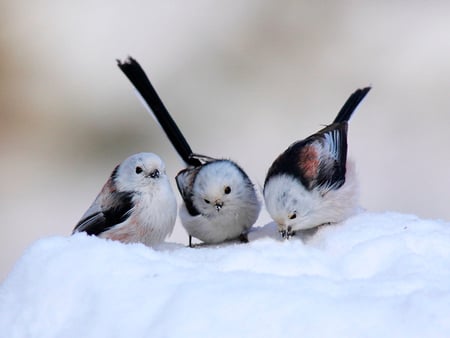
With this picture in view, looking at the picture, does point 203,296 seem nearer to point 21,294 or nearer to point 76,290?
point 76,290

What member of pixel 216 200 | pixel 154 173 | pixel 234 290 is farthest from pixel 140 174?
pixel 234 290

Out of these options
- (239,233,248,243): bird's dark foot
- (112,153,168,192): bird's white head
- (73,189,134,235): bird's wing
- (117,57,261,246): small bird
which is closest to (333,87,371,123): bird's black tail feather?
(117,57,261,246): small bird

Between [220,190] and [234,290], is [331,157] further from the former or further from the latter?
[234,290]

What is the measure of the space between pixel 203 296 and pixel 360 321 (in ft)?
0.96

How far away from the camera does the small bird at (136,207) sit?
8.19ft

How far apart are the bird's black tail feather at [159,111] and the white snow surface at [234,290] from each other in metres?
1.07

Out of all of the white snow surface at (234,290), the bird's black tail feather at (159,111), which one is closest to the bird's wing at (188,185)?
the bird's black tail feather at (159,111)

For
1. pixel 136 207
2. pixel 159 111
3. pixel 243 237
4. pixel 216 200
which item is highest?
pixel 159 111

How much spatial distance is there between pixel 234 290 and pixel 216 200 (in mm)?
1225

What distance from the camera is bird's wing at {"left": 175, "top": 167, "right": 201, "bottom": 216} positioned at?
2.83 m

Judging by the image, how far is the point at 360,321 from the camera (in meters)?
1.40

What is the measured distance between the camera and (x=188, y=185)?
291cm

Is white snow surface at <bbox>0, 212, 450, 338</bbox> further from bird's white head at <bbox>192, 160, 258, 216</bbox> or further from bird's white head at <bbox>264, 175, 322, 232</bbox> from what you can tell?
bird's white head at <bbox>192, 160, 258, 216</bbox>

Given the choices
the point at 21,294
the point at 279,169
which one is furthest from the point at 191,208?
the point at 21,294
